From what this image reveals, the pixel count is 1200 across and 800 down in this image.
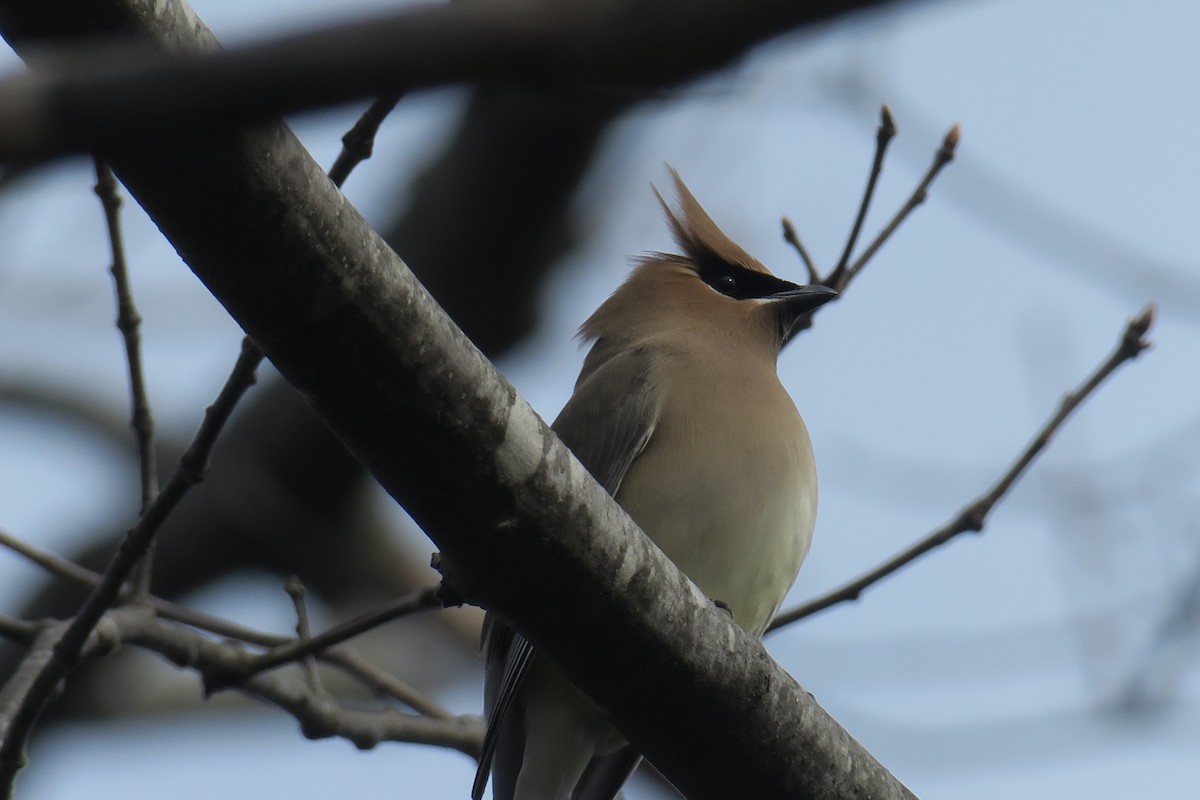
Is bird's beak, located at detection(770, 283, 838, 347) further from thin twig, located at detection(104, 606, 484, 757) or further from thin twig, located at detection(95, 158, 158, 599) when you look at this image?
thin twig, located at detection(95, 158, 158, 599)

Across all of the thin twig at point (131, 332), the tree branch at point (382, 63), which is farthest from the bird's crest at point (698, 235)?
the tree branch at point (382, 63)

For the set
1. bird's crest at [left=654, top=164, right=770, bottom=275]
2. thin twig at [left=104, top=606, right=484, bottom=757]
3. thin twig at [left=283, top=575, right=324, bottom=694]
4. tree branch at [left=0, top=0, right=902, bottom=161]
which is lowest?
tree branch at [left=0, top=0, right=902, bottom=161]

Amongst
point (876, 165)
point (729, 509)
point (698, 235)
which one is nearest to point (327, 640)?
point (729, 509)

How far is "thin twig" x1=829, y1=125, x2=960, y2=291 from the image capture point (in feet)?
14.1

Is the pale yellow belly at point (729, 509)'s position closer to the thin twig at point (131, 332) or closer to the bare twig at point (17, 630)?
the thin twig at point (131, 332)

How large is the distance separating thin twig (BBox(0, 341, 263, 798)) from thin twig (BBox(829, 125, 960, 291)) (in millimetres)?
1946

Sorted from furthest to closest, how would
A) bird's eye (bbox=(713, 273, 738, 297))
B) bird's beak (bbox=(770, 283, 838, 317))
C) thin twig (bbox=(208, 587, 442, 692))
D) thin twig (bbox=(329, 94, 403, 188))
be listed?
bird's eye (bbox=(713, 273, 738, 297)), bird's beak (bbox=(770, 283, 838, 317)), thin twig (bbox=(208, 587, 442, 692)), thin twig (bbox=(329, 94, 403, 188))

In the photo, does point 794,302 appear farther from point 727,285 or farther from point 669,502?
point 669,502

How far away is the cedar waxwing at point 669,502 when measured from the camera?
13.8ft

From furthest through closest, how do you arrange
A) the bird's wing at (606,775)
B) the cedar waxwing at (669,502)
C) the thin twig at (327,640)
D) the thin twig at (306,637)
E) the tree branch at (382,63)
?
the bird's wing at (606,775), the cedar waxwing at (669,502), the thin twig at (306,637), the thin twig at (327,640), the tree branch at (382,63)

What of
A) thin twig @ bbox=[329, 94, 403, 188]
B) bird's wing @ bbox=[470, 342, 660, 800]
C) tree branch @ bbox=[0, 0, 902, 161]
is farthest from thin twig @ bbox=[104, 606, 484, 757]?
tree branch @ bbox=[0, 0, 902, 161]

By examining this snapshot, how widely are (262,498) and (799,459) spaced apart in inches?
94.4

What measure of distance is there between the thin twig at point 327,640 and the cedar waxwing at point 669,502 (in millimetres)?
529

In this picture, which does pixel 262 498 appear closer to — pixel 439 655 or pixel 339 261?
pixel 439 655
